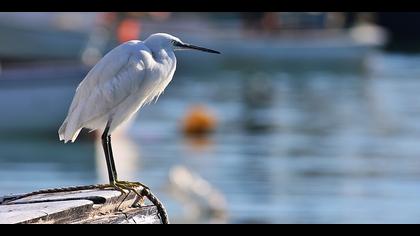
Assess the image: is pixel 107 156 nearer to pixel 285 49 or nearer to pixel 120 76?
pixel 120 76

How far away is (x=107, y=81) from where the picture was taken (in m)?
7.54

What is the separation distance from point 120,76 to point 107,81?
9cm

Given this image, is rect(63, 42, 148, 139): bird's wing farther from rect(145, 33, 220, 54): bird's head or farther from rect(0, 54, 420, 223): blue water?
rect(0, 54, 420, 223): blue water

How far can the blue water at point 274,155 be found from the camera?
18.4 m

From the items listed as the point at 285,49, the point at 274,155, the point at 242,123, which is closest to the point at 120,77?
the point at 274,155

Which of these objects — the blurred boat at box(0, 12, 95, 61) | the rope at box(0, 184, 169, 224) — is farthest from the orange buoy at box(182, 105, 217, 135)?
the rope at box(0, 184, 169, 224)

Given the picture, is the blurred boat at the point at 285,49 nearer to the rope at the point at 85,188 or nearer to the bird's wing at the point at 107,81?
the bird's wing at the point at 107,81

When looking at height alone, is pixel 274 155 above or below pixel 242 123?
below

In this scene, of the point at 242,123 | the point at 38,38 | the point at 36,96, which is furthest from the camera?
the point at 38,38

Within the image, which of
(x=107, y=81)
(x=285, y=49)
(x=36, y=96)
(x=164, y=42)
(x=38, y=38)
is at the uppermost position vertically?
(x=285, y=49)

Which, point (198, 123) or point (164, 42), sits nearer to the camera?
point (164, 42)

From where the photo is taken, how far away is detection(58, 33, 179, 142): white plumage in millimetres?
7496

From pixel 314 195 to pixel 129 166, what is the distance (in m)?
4.36
